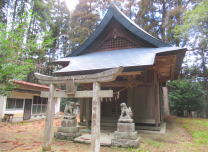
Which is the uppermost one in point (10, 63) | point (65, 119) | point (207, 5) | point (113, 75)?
point (207, 5)

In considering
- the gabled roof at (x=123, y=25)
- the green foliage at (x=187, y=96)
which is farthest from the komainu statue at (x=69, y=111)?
the green foliage at (x=187, y=96)

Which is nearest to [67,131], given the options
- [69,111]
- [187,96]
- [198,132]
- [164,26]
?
[69,111]

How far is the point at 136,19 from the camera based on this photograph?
1761 centimetres

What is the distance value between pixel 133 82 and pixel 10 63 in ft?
15.0

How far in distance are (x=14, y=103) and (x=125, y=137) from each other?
9.28 metres

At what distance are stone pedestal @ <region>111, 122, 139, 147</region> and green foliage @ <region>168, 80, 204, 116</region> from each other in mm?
9868

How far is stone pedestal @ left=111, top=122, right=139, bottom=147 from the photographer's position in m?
4.78

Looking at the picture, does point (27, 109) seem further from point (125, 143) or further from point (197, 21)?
point (197, 21)

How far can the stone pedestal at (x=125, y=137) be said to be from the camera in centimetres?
478

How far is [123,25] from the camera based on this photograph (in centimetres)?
785

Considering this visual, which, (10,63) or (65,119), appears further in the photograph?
(65,119)

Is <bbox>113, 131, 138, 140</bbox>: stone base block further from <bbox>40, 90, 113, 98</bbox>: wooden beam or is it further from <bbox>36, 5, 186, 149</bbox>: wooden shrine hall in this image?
<bbox>40, 90, 113, 98</bbox>: wooden beam

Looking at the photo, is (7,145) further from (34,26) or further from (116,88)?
(34,26)

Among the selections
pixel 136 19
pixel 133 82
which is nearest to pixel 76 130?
pixel 133 82
